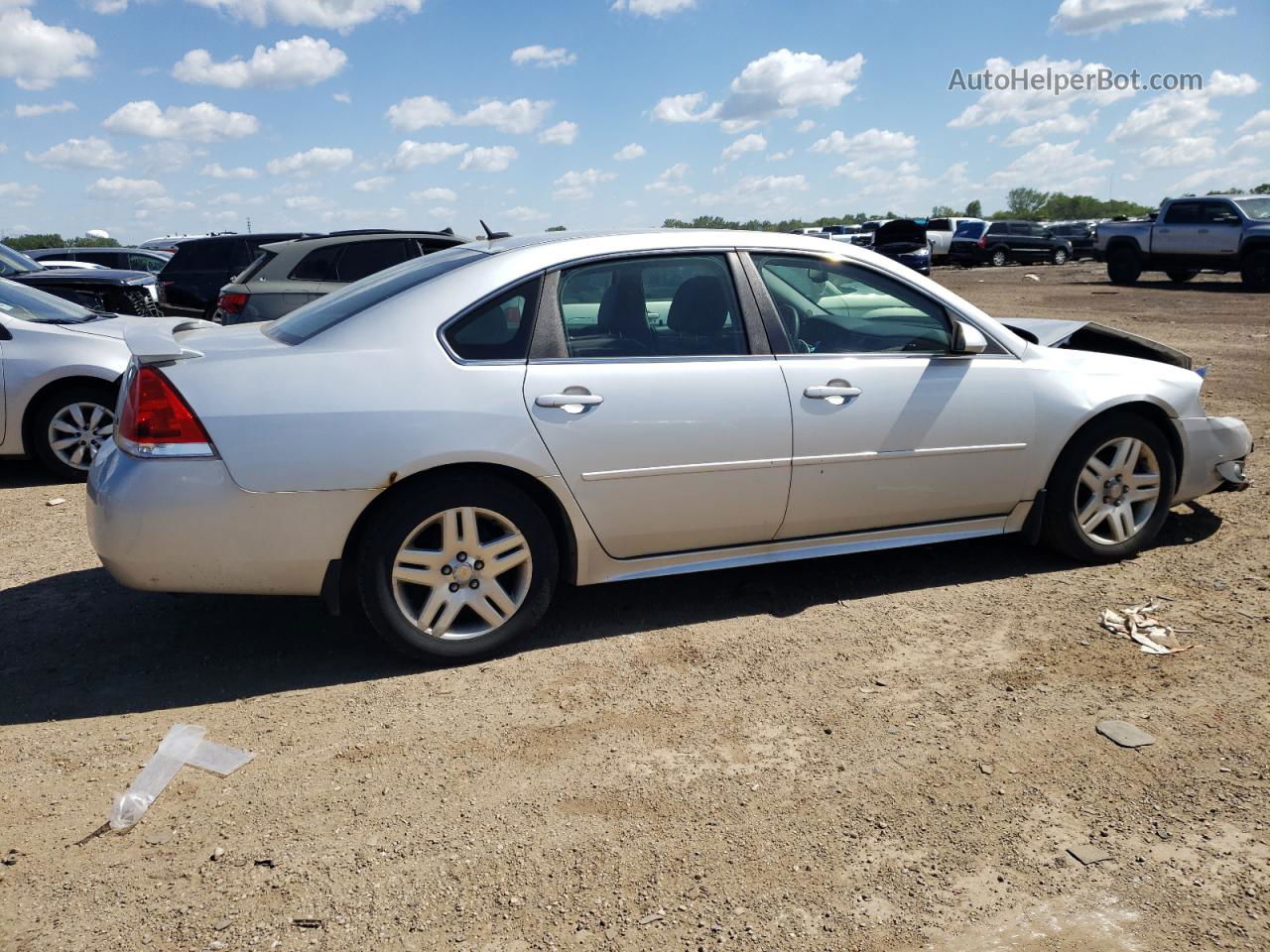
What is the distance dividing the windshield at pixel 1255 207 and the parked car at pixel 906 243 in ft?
21.8

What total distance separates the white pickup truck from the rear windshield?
23127 mm

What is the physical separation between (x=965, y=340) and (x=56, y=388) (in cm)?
607

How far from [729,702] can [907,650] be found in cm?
85

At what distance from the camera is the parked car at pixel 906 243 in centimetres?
2380

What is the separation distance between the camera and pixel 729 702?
3.69 metres

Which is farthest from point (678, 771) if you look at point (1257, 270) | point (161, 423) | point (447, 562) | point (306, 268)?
point (1257, 270)

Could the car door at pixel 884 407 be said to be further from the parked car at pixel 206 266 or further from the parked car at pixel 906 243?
the parked car at pixel 906 243

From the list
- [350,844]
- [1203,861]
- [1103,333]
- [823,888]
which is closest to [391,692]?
[350,844]

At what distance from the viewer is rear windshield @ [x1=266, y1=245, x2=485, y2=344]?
4.04m

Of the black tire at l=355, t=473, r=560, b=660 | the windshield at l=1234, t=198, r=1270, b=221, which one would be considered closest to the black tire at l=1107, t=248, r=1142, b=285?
the windshield at l=1234, t=198, r=1270, b=221

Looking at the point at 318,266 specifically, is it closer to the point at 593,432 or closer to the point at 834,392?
the point at 593,432

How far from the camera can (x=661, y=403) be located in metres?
4.08

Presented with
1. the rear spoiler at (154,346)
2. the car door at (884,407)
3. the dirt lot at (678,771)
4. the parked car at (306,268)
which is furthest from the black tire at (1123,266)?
the rear spoiler at (154,346)

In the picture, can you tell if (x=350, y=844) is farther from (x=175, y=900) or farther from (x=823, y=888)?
(x=823, y=888)
